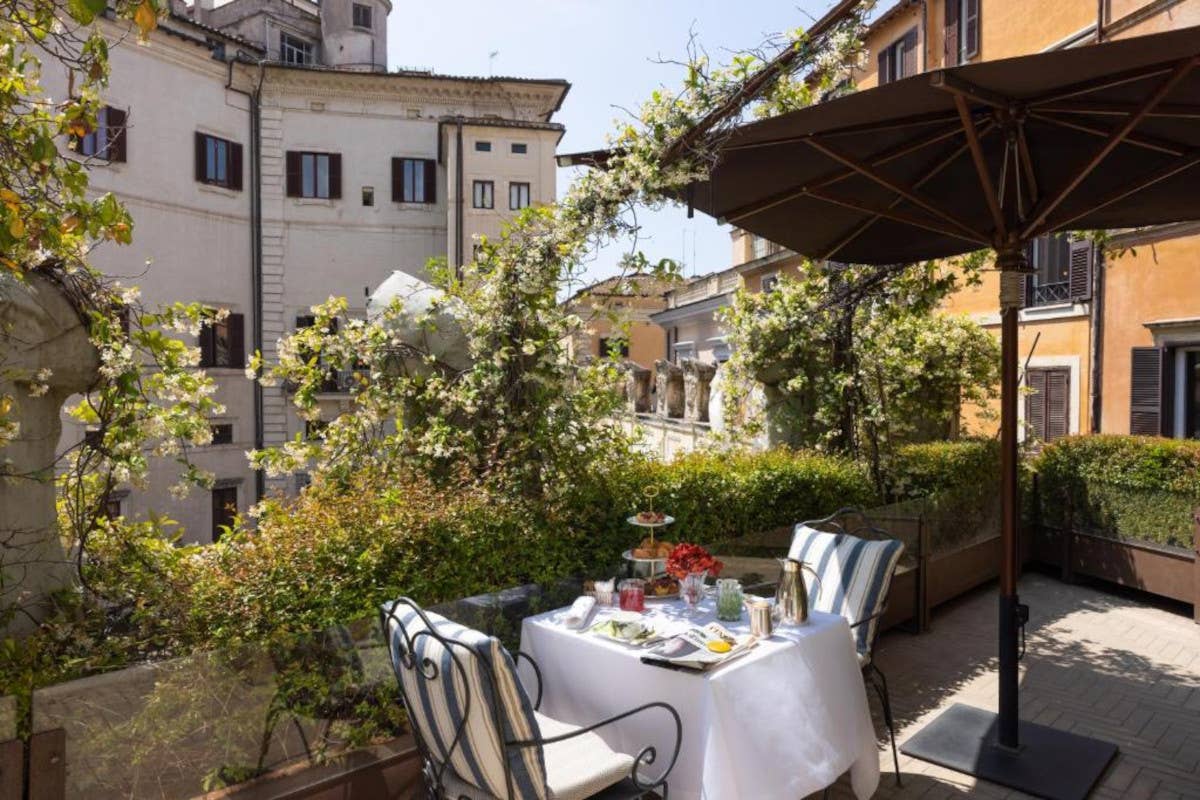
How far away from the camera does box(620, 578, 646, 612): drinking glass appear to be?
445 cm

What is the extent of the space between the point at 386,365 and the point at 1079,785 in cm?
564

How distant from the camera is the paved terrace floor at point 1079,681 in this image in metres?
4.67

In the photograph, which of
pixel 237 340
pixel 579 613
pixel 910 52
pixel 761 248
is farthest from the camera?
pixel 761 248

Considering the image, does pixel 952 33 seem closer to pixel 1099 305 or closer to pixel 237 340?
pixel 1099 305

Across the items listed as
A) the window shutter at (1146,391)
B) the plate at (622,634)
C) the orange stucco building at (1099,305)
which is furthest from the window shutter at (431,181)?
the plate at (622,634)

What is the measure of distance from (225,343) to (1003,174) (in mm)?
21533

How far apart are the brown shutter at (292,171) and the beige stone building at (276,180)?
0.04 meters

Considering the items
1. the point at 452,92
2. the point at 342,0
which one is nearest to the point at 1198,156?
the point at 452,92

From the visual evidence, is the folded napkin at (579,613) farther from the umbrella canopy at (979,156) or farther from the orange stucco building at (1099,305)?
the orange stucco building at (1099,305)

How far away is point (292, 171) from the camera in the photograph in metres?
24.0

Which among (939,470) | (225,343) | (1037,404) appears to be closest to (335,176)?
(225,343)

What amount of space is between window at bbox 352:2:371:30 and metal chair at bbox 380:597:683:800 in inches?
1100

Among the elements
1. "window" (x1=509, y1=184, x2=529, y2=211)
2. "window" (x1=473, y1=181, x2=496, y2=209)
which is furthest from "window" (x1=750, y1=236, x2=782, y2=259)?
"window" (x1=473, y1=181, x2=496, y2=209)

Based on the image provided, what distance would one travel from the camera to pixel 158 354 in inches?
183
